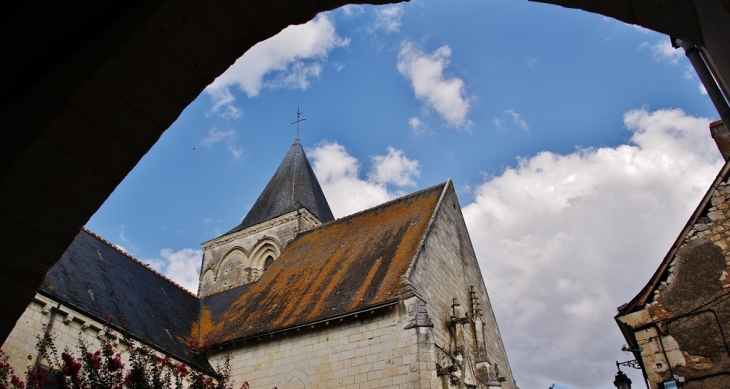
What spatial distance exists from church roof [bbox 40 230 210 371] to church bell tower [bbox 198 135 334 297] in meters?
5.32

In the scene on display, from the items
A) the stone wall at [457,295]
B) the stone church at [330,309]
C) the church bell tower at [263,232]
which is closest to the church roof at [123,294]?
the stone church at [330,309]

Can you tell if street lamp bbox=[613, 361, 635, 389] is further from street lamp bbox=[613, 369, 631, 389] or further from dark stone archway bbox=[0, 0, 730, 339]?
dark stone archway bbox=[0, 0, 730, 339]

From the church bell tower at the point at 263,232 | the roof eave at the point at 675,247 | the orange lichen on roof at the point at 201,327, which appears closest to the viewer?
the roof eave at the point at 675,247

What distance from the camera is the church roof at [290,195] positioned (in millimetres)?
23344

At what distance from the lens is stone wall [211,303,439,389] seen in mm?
10387

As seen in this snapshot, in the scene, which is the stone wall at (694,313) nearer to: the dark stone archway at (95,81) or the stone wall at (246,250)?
the dark stone archway at (95,81)

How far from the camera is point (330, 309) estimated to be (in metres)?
12.0

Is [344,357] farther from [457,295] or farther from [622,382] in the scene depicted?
[622,382]

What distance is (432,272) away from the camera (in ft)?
42.0

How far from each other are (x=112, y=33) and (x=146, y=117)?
0.29 m

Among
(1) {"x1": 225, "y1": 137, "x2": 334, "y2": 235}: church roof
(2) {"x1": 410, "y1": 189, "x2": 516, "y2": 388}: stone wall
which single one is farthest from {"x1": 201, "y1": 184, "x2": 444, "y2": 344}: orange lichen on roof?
(1) {"x1": 225, "y1": 137, "x2": 334, "y2": 235}: church roof

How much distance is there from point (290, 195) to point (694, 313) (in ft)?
59.7

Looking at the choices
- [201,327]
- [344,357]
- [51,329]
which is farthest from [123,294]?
[344,357]

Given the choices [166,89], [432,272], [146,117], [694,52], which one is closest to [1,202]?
[146,117]
